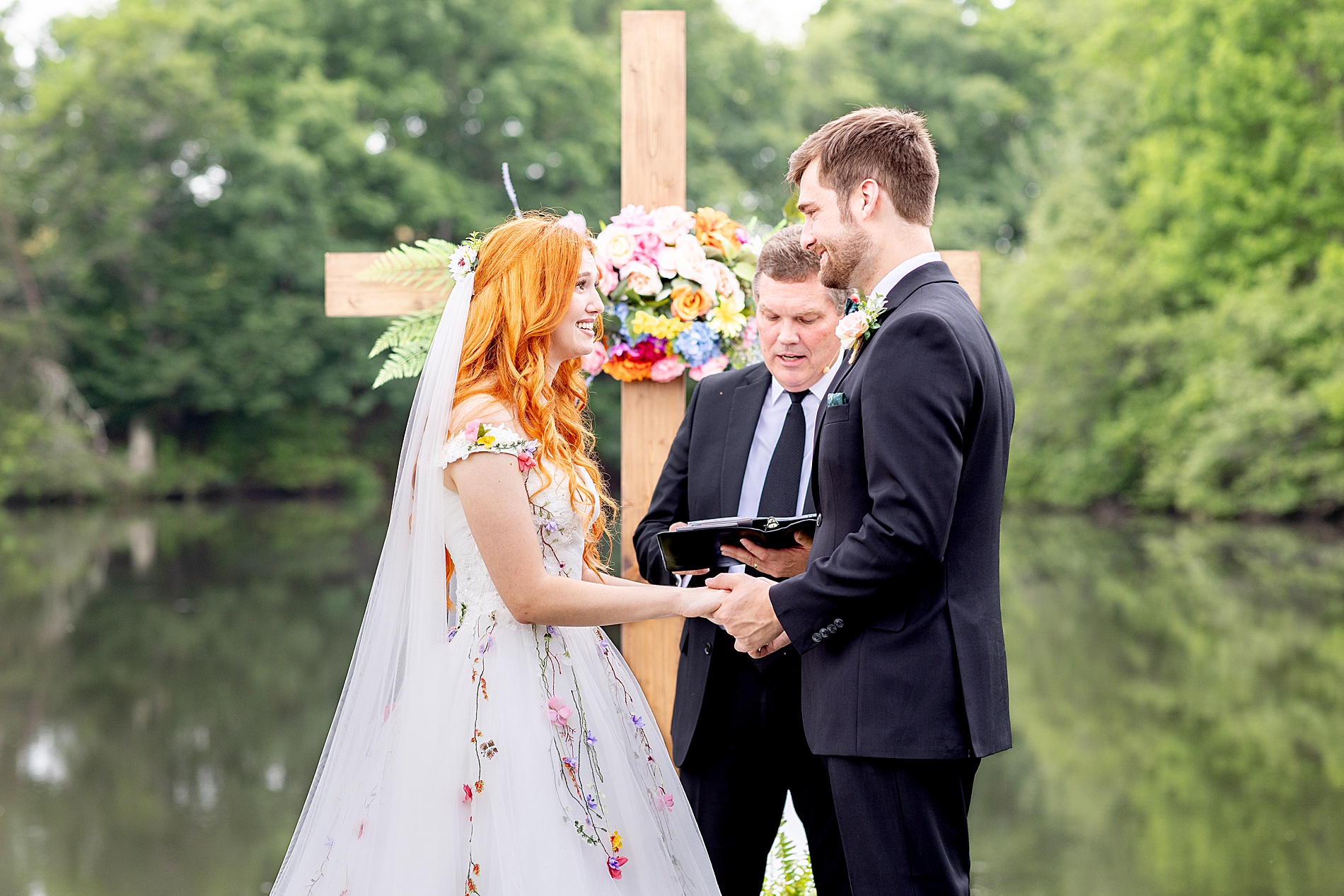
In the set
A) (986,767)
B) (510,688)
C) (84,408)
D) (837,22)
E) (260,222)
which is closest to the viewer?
(510,688)

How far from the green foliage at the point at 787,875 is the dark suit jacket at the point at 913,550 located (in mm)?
1704

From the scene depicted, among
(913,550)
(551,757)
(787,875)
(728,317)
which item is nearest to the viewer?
(913,550)

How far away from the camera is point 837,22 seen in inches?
1339

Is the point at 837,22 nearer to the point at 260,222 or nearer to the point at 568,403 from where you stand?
the point at 260,222

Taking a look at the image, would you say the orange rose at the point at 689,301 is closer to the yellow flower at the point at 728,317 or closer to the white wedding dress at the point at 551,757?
the yellow flower at the point at 728,317

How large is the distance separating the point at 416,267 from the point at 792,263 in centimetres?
124

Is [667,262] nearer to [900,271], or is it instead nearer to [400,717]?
[900,271]

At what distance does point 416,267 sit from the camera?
352cm

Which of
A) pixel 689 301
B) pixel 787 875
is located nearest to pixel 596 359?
pixel 689 301

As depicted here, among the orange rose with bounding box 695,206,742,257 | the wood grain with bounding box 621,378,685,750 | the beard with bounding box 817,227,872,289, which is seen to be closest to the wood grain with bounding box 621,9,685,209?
the orange rose with bounding box 695,206,742,257

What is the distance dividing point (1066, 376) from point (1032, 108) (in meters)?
15.6

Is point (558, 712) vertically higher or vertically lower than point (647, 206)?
lower

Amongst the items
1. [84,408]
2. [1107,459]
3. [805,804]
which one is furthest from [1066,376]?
[805,804]

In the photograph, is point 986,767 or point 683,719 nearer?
point 683,719
